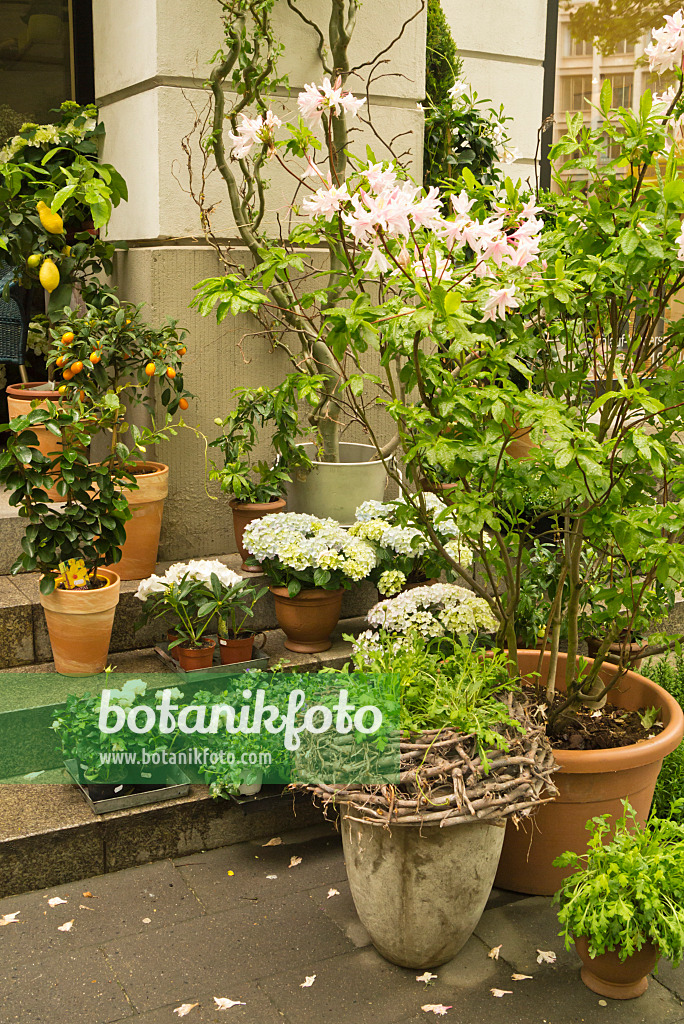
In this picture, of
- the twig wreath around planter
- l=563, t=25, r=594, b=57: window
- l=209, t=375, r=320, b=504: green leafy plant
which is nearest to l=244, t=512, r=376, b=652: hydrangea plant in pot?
l=209, t=375, r=320, b=504: green leafy plant

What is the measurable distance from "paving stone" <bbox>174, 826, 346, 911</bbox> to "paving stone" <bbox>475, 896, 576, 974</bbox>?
54 cm

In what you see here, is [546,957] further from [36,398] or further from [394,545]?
[36,398]

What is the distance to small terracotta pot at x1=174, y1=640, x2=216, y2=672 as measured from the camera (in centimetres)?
381

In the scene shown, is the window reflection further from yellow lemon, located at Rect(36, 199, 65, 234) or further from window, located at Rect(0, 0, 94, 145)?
yellow lemon, located at Rect(36, 199, 65, 234)

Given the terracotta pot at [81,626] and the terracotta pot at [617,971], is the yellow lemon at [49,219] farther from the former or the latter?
the terracotta pot at [617,971]

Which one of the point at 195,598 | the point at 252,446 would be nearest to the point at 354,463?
the point at 252,446

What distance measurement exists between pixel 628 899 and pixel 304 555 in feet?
6.25

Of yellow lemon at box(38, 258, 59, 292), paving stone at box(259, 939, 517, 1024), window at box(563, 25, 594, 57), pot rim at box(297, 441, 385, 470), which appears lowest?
paving stone at box(259, 939, 517, 1024)

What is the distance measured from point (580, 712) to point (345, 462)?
2.05 m

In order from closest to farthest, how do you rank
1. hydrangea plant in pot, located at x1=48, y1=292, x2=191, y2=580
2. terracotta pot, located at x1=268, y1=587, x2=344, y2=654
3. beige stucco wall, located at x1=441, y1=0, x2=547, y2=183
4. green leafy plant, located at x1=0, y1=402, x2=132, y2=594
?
green leafy plant, located at x1=0, y1=402, x2=132, y2=594
terracotta pot, located at x1=268, y1=587, x2=344, y2=654
hydrangea plant in pot, located at x1=48, y1=292, x2=191, y2=580
beige stucco wall, located at x1=441, y1=0, x2=547, y2=183

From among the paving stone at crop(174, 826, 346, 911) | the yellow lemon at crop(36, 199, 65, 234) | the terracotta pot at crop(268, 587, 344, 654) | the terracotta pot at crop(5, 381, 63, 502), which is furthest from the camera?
the terracotta pot at crop(5, 381, 63, 502)

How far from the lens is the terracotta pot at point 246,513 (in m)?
4.47

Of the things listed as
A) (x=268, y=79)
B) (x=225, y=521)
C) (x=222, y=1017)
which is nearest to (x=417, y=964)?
(x=222, y=1017)

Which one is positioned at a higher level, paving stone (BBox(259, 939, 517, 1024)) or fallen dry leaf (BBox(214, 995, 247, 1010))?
fallen dry leaf (BBox(214, 995, 247, 1010))
